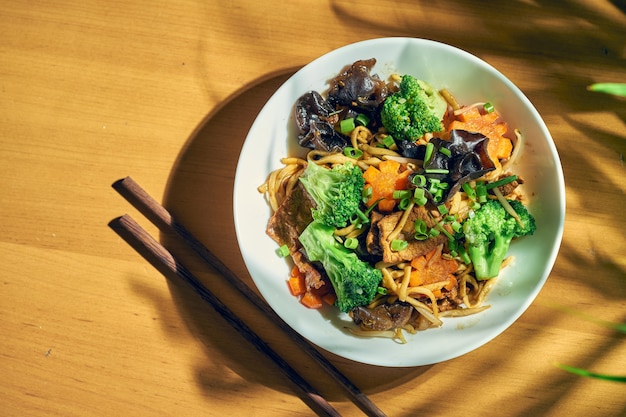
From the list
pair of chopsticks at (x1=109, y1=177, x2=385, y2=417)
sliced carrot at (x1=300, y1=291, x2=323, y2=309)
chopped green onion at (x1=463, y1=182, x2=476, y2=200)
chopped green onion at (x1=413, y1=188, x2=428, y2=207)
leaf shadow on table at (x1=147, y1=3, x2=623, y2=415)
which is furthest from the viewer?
leaf shadow on table at (x1=147, y1=3, x2=623, y2=415)

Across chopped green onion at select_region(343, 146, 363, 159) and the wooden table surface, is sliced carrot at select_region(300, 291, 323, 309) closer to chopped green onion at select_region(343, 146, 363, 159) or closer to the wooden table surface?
the wooden table surface

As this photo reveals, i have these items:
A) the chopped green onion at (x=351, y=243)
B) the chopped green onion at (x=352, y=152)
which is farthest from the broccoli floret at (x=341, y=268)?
the chopped green onion at (x=352, y=152)

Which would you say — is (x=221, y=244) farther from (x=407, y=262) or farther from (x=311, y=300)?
(x=407, y=262)

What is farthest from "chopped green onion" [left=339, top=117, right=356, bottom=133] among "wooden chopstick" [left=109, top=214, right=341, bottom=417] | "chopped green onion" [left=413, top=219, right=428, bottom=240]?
"wooden chopstick" [left=109, top=214, right=341, bottom=417]

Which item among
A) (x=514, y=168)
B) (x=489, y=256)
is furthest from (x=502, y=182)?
(x=489, y=256)

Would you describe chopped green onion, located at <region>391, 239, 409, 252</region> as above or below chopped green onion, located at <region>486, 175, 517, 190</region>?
below

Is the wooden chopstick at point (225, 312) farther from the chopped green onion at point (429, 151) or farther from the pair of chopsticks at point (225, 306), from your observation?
the chopped green onion at point (429, 151)
